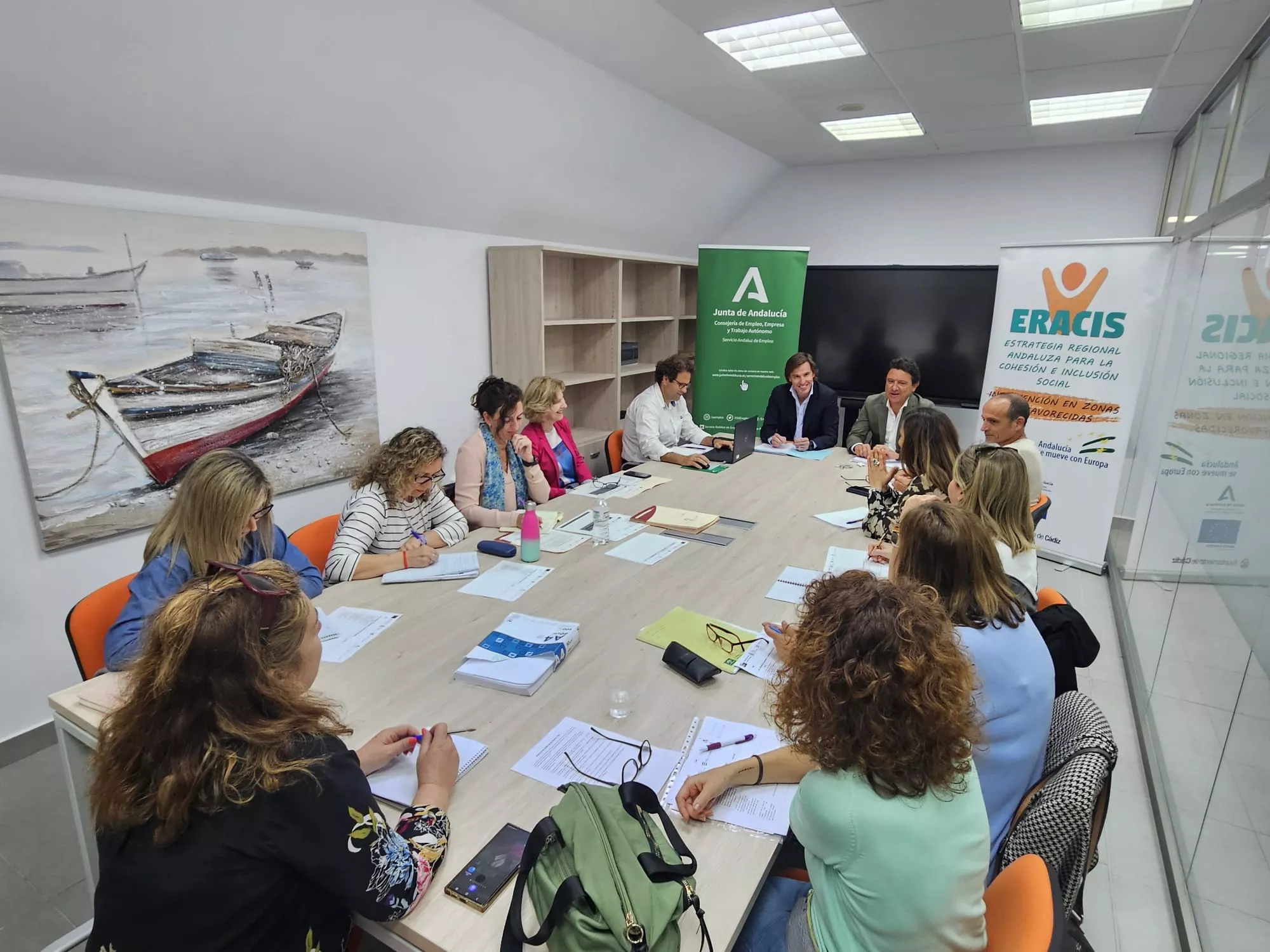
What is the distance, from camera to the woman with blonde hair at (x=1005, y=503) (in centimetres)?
222

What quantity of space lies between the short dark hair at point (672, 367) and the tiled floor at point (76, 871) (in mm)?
3070

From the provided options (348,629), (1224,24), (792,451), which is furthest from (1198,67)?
(348,629)

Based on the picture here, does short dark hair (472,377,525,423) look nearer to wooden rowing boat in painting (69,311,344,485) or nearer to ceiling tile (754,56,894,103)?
wooden rowing boat in painting (69,311,344,485)

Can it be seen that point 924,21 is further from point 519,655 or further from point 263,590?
point 263,590

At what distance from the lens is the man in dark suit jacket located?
4.82 metres

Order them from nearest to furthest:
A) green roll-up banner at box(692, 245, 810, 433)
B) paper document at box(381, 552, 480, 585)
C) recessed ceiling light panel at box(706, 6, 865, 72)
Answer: paper document at box(381, 552, 480, 585) < recessed ceiling light panel at box(706, 6, 865, 72) < green roll-up banner at box(692, 245, 810, 433)

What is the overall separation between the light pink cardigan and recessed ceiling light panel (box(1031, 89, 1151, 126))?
4200 millimetres

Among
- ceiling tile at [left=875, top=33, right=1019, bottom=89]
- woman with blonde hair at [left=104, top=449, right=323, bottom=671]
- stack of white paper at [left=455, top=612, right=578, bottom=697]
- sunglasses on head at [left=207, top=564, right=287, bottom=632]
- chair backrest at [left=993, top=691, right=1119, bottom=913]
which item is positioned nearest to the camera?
sunglasses on head at [left=207, top=564, right=287, bottom=632]

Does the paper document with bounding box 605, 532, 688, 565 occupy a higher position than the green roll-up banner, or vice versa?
the green roll-up banner

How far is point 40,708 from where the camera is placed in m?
2.72

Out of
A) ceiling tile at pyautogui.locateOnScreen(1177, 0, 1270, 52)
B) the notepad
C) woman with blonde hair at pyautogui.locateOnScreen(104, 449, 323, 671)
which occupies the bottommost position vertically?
the notepad

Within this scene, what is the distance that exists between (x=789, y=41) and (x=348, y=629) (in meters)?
3.53

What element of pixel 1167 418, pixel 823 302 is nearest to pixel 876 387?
pixel 823 302

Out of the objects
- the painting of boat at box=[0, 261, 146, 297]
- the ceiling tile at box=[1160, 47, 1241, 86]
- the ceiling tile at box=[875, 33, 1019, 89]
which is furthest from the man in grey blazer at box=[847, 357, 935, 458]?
the painting of boat at box=[0, 261, 146, 297]
